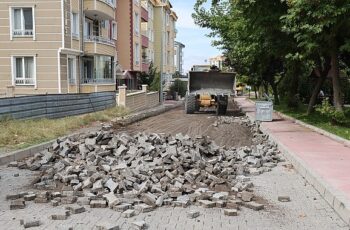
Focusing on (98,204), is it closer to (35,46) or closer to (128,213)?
(128,213)

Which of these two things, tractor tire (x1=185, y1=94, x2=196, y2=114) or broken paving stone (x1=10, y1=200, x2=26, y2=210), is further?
tractor tire (x1=185, y1=94, x2=196, y2=114)

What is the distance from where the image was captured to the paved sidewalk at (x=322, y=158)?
7.61 metres

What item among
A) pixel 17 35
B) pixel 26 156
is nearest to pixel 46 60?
pixel 17 35

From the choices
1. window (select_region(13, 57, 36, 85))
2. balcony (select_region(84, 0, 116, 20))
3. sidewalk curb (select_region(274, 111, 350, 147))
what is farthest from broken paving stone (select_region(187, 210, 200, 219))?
balcony (select_region(84, 0, 116, 20))

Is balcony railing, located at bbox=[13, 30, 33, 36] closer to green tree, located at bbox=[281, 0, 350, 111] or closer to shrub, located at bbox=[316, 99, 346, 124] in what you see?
green tree, located at bbox=[281, 0, 350, 111]

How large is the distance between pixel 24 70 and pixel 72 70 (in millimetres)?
3440

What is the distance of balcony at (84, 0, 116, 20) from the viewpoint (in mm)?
35625

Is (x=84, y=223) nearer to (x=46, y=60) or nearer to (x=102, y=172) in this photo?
(x=102, y=172)

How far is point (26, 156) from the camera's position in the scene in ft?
40.3

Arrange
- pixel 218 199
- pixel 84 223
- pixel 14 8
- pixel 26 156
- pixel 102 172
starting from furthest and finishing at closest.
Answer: pixel 14 8 → pixel 26 156 → pixel 102 172 → pixel 218 199 → pixel 84 223

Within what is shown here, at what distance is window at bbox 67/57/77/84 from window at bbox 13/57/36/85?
100 inches

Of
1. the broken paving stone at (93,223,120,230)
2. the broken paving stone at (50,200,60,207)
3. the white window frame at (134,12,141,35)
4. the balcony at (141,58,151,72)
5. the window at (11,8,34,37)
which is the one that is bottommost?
the broken paving stone at (50,200,60,207)

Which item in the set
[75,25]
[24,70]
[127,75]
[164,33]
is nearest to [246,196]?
[24,70]

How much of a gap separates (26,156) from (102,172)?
12.6ft
